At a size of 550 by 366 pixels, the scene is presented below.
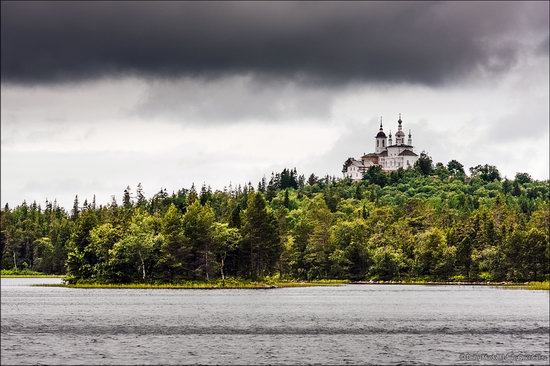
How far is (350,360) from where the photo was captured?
208ft

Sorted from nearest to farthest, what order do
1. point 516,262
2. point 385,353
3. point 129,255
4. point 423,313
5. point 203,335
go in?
point 385,353 → point 203,335 → point 423,313 → point 129,255 → point 516,262

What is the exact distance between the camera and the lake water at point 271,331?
6494 cm

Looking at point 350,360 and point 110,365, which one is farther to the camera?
point 350,360

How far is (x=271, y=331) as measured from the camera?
8400 cm

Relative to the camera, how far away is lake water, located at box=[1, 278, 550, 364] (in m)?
64.9

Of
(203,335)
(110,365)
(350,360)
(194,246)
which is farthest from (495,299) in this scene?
(110,365)

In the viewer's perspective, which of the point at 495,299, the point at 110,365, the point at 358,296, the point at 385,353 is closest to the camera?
the point at 110,365

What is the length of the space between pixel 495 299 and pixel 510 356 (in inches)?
3047

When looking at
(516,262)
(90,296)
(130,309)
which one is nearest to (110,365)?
(130,309)

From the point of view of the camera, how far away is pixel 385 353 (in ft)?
222

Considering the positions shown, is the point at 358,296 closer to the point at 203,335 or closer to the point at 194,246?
the point at 194,246

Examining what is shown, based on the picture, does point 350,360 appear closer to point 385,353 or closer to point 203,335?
point 385,353

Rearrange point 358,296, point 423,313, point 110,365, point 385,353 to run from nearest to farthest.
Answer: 1. point 110,365
2. point 385,353
3. point 423,313
4. point 358,296

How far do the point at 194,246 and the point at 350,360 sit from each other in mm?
105158
